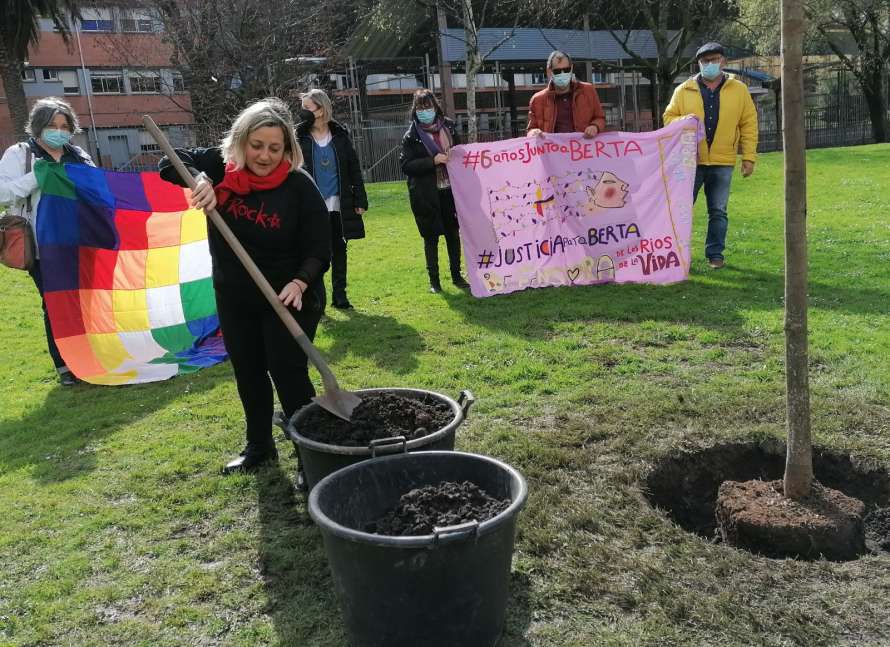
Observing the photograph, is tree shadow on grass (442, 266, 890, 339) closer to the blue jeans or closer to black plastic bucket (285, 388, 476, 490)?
the blue jeans

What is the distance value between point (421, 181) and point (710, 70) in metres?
3.13

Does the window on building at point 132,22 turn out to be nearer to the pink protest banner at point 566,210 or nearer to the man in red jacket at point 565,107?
the man in red jacket at point 565,107

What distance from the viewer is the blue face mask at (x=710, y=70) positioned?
790 centimetres

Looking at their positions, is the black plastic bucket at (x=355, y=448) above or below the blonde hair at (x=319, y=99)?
below

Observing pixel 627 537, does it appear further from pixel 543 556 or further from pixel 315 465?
pixel 315 465

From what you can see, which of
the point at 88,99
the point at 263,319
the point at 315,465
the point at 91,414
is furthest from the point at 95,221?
the point at 88,99

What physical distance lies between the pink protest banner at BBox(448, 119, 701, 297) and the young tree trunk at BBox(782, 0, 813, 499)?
4.74 meters

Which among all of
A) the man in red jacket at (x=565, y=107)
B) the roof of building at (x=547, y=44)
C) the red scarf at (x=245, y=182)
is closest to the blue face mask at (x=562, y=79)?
the man in red jacket at (x=565, y=107)

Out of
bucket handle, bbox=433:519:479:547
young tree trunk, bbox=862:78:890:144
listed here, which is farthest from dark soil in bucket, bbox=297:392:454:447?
young tree trunk, bbox=862:78:890:144

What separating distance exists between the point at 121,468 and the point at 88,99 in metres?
43.8

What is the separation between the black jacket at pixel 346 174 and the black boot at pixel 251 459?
362cm

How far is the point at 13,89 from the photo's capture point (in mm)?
24094

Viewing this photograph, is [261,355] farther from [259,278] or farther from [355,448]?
[355,448]

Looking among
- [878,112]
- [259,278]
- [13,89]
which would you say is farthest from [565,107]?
[878,112]
